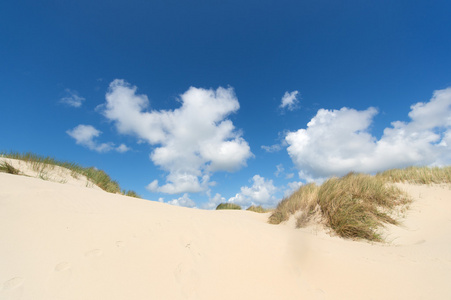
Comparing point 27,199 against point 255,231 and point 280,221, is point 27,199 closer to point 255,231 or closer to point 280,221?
point 255,231

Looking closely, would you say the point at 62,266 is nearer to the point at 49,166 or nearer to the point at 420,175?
the point at 49,166

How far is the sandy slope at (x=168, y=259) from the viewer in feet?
6.70

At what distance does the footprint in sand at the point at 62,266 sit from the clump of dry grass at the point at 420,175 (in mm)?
11505

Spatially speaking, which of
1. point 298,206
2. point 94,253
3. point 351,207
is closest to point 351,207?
point 351,207

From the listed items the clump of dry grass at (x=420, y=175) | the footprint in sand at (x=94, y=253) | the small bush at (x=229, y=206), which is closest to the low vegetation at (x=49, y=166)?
the footprint in sand at (x=94, y=253)

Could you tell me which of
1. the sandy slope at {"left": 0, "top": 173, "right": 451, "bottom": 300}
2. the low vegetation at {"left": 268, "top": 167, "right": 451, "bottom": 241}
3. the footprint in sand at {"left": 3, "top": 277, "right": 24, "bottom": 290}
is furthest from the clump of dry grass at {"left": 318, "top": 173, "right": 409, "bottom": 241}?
the footprint in sand at {"left": 3, "top": 277, "right": 24, "bottom": 290}

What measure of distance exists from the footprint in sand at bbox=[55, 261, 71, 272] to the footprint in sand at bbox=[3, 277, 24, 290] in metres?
0.26

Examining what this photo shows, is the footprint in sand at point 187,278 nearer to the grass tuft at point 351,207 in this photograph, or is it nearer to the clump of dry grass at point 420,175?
the grass tuft at point 351,207

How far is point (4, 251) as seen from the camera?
2.13m

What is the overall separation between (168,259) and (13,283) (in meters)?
1.40

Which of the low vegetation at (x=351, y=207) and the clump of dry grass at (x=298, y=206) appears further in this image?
the clump of dry grass at (x=298, y=206)

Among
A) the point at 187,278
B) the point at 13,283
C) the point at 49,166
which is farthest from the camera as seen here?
the point at 49,166

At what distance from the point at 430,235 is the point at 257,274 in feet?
18.0

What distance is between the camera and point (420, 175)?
8852 millimetres
